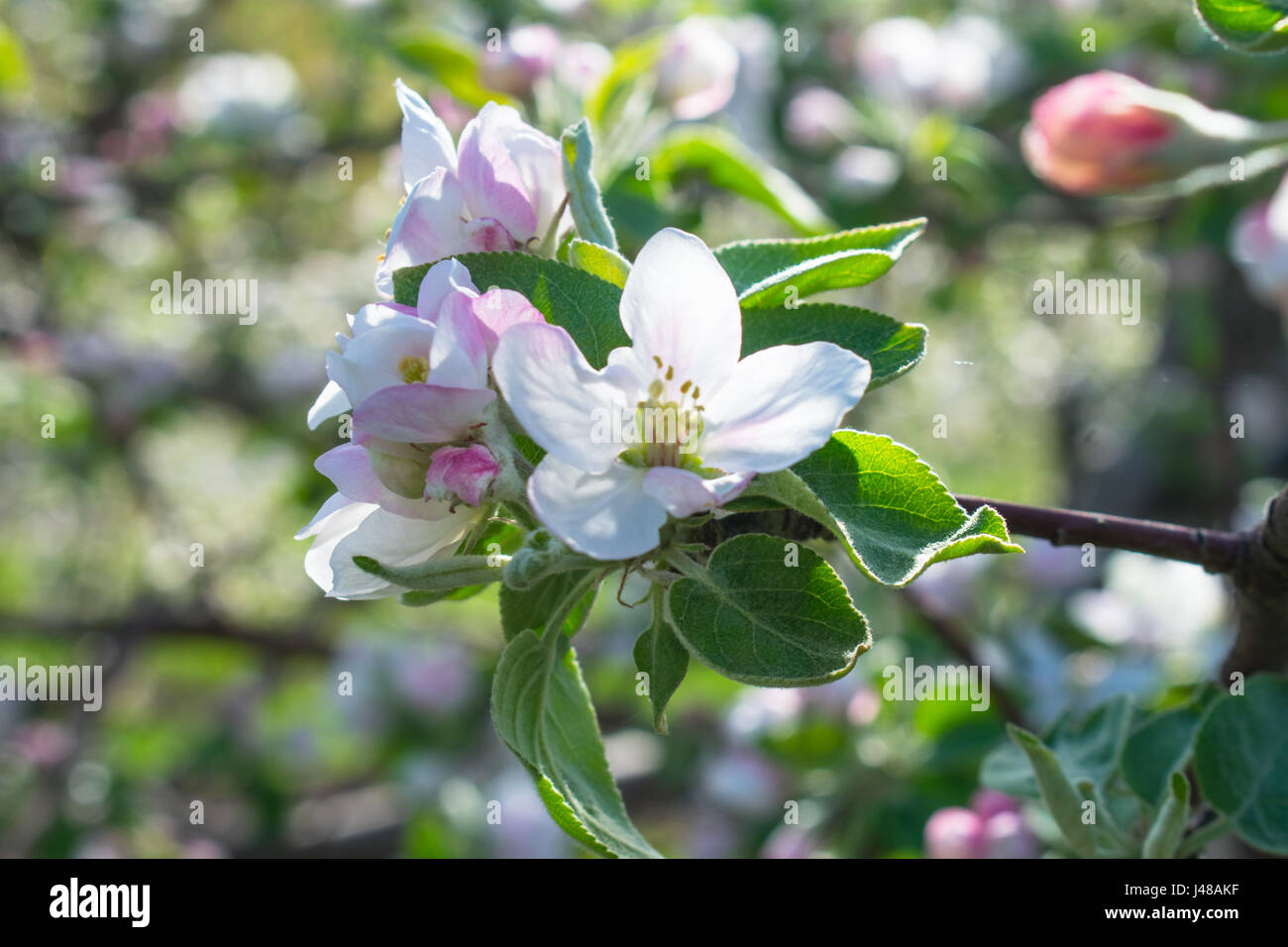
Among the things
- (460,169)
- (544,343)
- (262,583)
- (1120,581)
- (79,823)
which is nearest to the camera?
(544,343)

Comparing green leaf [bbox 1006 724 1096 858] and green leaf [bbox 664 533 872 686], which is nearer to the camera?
green leaf [bbox 664 533 872 686]

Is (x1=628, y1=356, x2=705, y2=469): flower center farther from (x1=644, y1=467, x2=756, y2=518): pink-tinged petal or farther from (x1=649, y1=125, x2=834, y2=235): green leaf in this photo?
(x1=649, y1=125, x2=834, y2=235): green leaf

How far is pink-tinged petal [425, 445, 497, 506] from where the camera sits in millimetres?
547

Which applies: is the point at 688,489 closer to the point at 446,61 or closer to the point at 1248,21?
the point at 1248,21

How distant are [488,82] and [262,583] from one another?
7.34ft

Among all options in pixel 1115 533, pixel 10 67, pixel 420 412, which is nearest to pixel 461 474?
pixel 420 412

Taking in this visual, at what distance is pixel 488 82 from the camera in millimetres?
1188

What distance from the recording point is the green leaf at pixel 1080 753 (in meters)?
0.85

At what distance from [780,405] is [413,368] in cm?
18

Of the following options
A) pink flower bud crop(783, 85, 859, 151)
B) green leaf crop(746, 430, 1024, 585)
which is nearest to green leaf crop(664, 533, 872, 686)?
green leaf crop(746, 430, 1024, 585)

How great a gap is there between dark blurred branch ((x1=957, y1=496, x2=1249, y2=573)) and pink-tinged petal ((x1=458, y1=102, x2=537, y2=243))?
0.30 m

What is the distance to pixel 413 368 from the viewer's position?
0.56 meters

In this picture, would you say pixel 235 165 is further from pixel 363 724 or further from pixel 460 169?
pixel 460 169

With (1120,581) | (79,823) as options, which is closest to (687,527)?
(1120,581)
